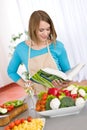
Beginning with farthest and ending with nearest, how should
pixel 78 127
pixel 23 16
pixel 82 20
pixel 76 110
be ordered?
pixel 23 16 → pixel 82 20 → pixel 76 110 → pixel 78 127

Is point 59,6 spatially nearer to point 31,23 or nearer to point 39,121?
point 31,23

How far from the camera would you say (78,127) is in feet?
4.80

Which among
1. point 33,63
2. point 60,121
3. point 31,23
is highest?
point 31,23

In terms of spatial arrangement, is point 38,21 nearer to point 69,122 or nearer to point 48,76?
point 48,76

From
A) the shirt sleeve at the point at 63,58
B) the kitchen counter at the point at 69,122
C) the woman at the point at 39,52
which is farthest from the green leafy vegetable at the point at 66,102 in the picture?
the shirt sleeve at the point at 63,58

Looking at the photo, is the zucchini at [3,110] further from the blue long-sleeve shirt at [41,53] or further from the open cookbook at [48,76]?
the blue long-sleeve shirt at [41,53]

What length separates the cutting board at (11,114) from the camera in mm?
1764

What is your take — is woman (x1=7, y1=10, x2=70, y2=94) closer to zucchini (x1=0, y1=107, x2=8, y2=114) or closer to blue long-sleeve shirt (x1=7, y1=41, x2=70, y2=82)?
blue long-sleeve shirt (x1=7, y1=41, x2=70, y2=82)

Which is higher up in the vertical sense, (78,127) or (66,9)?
(66,9)

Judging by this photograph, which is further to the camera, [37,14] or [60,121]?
[37,14]

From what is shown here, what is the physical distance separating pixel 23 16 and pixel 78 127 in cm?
548

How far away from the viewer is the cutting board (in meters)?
1.76

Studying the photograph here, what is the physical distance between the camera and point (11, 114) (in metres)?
1.84

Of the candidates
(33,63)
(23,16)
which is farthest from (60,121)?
(23,16)
